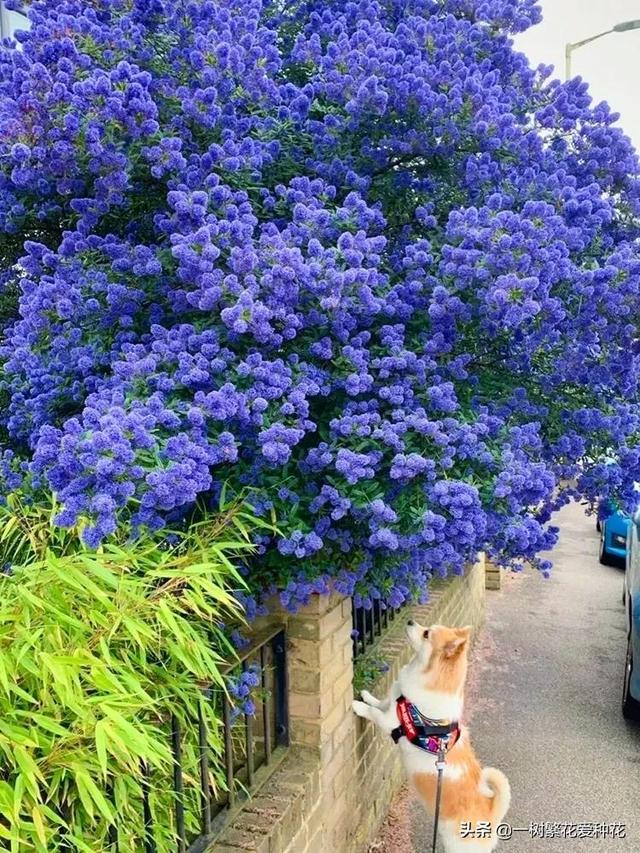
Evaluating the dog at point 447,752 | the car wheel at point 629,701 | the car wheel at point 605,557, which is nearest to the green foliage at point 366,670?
the dog at point 447,752

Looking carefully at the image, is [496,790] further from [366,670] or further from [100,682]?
[100,682]

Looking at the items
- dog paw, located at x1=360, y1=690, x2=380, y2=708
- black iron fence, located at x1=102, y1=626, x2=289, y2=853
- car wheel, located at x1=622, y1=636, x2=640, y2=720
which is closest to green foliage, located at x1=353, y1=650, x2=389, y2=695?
dog paw, located at x1=360, y1=690, x2=380, y2=708

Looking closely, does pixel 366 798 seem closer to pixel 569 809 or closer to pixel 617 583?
pixel 569 809

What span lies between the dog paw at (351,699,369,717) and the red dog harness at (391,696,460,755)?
26 centimetres

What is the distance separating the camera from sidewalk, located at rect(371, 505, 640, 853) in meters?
3.90

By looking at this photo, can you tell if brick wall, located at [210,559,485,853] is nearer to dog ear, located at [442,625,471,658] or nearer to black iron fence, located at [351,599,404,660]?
black iron fence, located at [351,599,404,660]

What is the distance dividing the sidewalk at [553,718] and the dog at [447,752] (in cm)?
78

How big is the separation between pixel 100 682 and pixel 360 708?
1.86m

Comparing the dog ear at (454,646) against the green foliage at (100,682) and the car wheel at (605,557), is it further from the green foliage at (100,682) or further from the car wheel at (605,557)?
the car wheel at (605,557)

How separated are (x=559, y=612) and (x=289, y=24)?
5970 millimetres

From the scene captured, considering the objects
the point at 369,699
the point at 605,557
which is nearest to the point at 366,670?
the point at 369,699

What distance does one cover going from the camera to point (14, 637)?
5.99ft

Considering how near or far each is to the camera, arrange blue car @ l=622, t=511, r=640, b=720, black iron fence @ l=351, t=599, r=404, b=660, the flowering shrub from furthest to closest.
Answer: blue car @ l=622, t=511, r=640, b=720 < black iron fence @ l=351, t=599, r=404, b=660 < the flowering shrub

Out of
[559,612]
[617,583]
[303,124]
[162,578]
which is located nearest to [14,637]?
[162,578]
